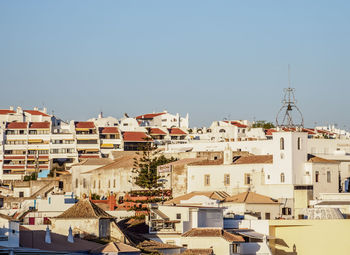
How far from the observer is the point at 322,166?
62.1 m

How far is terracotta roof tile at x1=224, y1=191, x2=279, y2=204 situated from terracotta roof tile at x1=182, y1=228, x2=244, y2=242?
1129 cm

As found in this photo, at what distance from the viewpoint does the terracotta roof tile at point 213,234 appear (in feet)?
153

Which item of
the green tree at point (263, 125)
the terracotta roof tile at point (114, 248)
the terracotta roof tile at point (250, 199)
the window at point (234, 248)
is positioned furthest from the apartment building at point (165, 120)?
the terracotta roof tile at point (114, 248)

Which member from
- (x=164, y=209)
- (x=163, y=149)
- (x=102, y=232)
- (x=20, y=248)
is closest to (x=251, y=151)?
(x=163, y=149)

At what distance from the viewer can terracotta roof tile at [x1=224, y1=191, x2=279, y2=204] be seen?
5950 centimetres

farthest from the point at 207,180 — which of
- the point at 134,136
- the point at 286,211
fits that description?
the point at 134,136

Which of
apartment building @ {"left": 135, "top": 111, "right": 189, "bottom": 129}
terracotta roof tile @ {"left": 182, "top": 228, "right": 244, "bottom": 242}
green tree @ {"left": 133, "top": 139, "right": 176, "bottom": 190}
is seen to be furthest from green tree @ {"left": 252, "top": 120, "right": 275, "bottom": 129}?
terracotta roof tile @ {"left": 182, "top": 228, "right": 244, "bottom": 242}

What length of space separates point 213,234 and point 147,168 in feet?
92.7

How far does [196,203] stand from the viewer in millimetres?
56938

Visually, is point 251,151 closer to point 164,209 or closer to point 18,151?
point 164,209

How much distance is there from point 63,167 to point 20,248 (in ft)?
237

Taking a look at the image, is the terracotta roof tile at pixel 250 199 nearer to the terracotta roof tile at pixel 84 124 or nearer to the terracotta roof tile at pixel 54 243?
the terracotta roof tile at pixel 54 243

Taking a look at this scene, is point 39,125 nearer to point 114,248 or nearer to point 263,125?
point 263,125

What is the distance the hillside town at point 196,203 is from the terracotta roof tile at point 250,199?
0.07 metres
